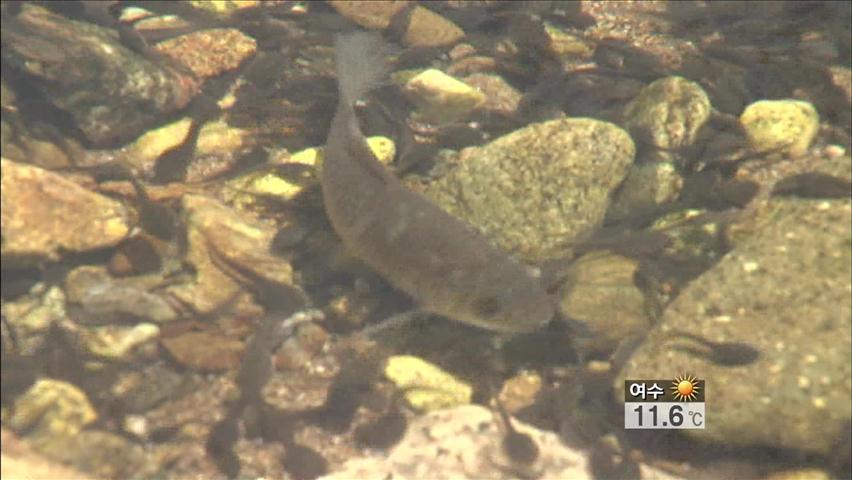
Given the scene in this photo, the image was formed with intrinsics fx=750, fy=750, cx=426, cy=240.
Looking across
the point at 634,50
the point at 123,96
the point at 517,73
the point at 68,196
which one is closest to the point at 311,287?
the point at 68,196

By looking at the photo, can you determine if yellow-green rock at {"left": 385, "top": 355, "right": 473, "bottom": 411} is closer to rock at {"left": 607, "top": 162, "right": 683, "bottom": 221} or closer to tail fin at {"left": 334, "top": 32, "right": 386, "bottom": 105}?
rock at {"left": 607, "top": 162, "right": 683, "bottom": 221}

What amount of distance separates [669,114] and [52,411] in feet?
13.2

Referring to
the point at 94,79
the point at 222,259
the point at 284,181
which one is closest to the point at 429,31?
Result: the point at 284,181

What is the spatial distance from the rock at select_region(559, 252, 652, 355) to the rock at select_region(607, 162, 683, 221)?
50 cm

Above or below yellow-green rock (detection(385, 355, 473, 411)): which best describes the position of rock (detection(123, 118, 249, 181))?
above

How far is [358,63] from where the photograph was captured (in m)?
4.80

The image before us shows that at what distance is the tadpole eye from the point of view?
3631mm

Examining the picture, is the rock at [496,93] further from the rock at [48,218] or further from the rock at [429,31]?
the rock at [48,218]

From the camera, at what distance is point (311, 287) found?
14.5 ft

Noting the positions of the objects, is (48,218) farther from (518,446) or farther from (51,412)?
(518,446)

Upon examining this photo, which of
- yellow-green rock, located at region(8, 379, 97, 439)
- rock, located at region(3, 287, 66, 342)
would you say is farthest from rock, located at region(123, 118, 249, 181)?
yellow-green rock, located at region(8, 379, 97, 439)

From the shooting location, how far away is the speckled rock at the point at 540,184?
13.9ft

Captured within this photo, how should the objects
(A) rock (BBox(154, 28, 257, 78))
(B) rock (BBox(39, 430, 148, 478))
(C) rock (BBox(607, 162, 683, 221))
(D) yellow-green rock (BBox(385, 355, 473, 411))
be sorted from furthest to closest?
(A) rock (BBox(154, 28, 257, 78))
(C) rock (BBox(607, 162, 683, 221))
(D) yellow-green rock (BBox(385, 355, 473, 411))
(B) rock (BBox(39, 430, 148, 478))

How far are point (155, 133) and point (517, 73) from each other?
8.61ft
